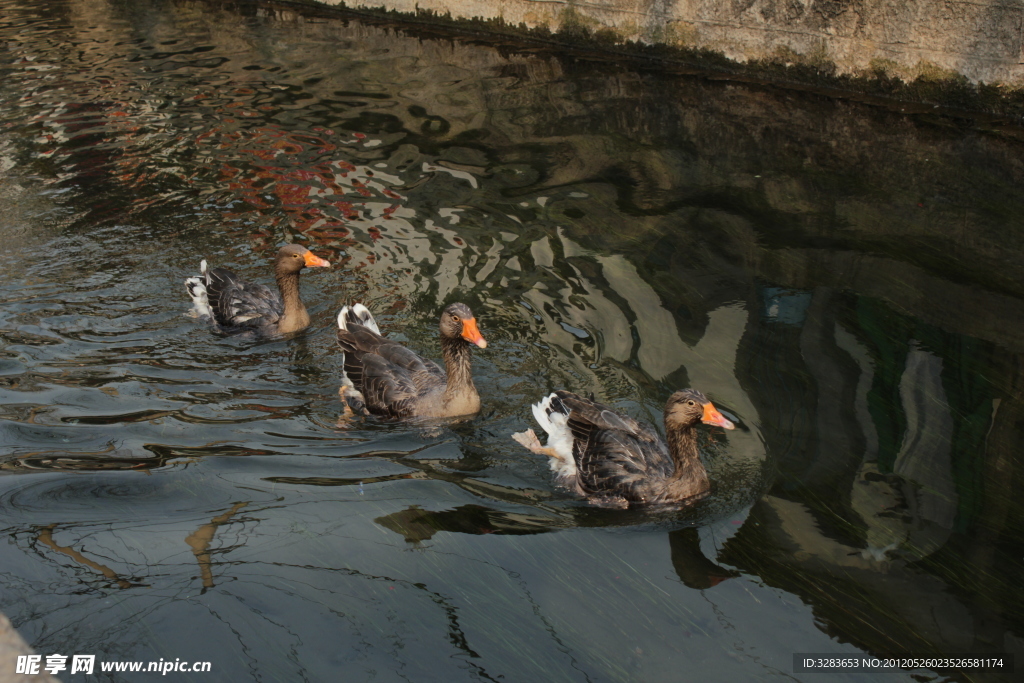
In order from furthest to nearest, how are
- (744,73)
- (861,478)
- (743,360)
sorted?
(744,73) → (743,360) → (861,478)

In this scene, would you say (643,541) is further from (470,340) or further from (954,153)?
(954,153)

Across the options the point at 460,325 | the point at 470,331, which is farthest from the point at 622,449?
the point at 460,325

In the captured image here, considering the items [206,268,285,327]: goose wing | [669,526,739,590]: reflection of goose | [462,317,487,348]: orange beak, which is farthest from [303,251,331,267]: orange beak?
[669,526,739,590]: reflection of goose

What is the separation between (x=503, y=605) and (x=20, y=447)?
329 cm

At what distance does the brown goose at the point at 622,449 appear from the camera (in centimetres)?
521

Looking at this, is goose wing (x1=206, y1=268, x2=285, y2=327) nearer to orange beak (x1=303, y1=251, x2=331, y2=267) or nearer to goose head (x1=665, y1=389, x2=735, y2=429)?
orange beak (x1=303, y1=251, x2=331, y2=267)

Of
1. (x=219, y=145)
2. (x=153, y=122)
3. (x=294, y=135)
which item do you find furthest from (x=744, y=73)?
(x=153, y=122)

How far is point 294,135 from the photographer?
11.4 meters

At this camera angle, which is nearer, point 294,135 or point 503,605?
point 503,605

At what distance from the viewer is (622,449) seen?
18.0 ft

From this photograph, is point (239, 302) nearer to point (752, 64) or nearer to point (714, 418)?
point (714, 418)

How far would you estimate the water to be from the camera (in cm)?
432

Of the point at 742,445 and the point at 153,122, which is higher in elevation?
the point at 153,122

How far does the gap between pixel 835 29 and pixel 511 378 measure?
342 inches
